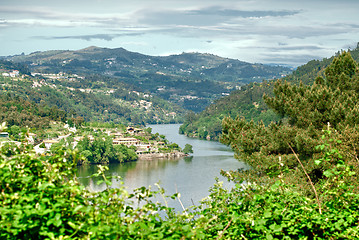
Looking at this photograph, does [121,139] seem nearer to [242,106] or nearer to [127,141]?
[127,141]

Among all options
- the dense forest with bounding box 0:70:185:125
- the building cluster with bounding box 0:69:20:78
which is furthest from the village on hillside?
the building cluster with bounding box 0:69:20:78

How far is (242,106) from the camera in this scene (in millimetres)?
82875

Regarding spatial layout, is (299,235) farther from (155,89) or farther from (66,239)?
(155,89)

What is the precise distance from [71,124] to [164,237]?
63.7m

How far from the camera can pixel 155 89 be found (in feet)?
649

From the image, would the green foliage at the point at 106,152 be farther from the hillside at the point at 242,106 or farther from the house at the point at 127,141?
the hillside at the point at 242,106

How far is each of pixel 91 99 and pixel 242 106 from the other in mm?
56070

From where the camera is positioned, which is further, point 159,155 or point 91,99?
point 91,99

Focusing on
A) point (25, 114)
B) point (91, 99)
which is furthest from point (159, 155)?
point (91, 99)

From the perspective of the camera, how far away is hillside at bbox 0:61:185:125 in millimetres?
108062

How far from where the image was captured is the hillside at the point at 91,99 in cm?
10806

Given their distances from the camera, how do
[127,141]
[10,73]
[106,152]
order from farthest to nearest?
1. [10,73]
2. [127,141]
3. [106,152]

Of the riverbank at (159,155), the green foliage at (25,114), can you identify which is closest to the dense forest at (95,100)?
the green foliage at (25,114)

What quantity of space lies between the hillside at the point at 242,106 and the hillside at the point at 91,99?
97.7ft
